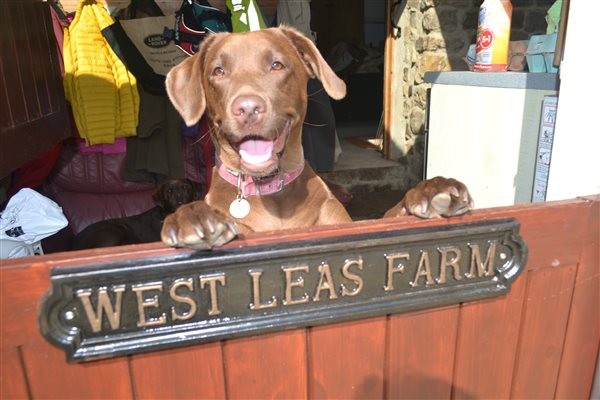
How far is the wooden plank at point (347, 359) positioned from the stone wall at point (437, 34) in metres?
4.37

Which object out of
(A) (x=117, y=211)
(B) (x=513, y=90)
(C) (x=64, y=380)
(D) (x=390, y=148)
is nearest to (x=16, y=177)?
(A) (x=117, y=211)

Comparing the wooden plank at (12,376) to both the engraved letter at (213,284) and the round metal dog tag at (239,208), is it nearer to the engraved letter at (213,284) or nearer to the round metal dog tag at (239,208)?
the engraved letter at (213,284)

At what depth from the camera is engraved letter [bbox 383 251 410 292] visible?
1.23 metres

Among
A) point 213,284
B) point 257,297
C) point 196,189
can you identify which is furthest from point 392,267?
point 196,189

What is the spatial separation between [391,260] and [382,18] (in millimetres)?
11709

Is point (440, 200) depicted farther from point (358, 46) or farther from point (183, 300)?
point (358, 46)

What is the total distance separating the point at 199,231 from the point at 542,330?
1.14 meters

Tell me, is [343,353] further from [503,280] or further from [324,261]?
[503,280]

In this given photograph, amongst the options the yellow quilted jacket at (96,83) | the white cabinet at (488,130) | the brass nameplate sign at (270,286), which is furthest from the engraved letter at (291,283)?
the yellow quilted jacket at (96,83)

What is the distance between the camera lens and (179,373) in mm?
1171

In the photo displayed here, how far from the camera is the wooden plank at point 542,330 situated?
4.73 feet

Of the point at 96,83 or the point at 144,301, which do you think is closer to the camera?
the point at 144,301

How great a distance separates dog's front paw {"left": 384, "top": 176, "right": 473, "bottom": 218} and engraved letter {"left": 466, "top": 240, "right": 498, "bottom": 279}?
0.37 feet

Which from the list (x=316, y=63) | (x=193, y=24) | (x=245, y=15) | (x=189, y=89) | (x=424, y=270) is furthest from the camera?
(x=245, y=15)
